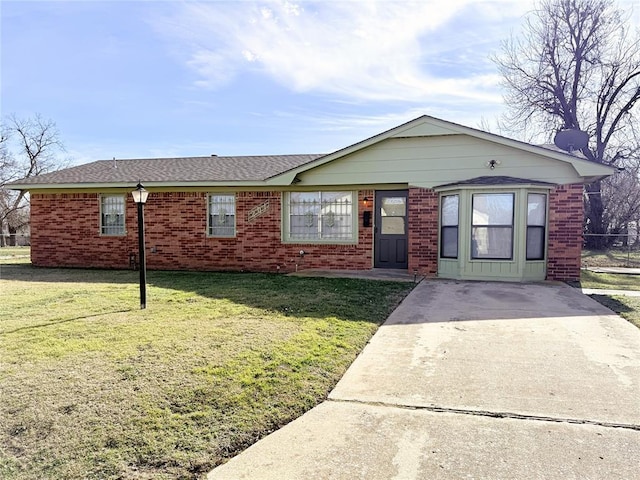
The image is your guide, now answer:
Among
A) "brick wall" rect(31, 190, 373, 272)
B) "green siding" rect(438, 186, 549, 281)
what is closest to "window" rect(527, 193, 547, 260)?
"green siding" rect(438, 186, 549, 281)

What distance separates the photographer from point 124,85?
12219mm

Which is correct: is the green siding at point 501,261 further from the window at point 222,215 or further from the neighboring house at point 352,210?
the window at point 222,215

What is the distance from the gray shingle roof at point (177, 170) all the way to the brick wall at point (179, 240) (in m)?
0.51

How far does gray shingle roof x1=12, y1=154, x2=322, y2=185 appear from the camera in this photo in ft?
38.1

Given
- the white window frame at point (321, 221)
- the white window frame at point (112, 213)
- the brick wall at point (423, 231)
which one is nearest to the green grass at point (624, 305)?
the brick wall at point (423, 231)

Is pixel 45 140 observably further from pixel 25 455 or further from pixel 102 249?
pixel 25 455

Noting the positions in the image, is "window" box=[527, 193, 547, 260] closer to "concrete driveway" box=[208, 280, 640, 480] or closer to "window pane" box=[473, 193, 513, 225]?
"window pane" box=[473, 193, 513, 225]

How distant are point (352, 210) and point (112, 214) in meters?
7.28

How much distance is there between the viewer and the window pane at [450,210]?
956 cm

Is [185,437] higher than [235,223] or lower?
lower

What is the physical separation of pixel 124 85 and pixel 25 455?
12141mm

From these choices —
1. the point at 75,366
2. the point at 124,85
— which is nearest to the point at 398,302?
the point at 75,366

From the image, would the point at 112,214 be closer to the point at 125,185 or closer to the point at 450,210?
the point at 125,185

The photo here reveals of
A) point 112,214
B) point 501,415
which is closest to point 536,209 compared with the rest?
point 501,415
